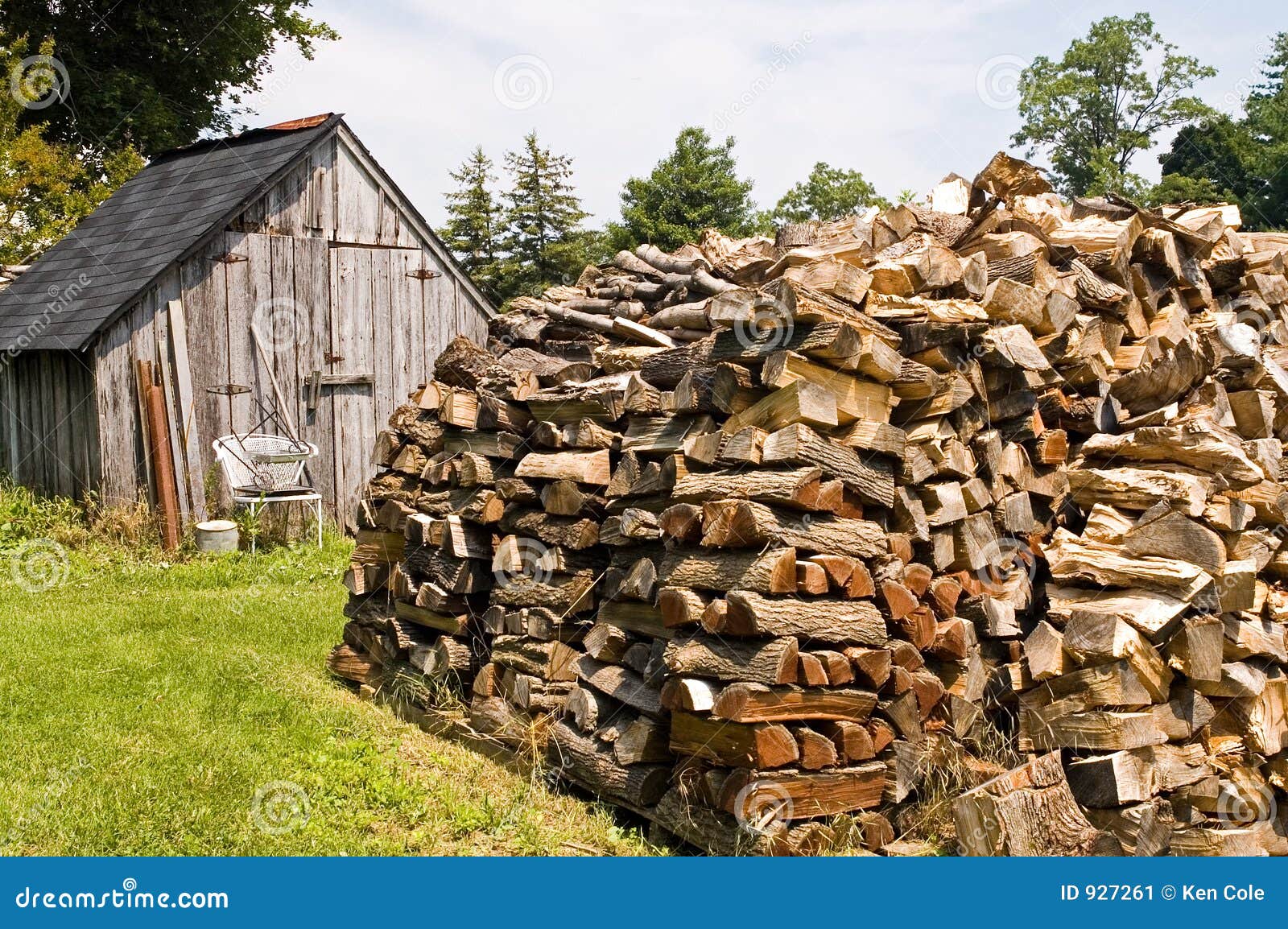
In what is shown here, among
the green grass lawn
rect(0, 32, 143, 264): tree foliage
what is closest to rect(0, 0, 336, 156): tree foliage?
rect(0, 32, 143, 264): tree foliage

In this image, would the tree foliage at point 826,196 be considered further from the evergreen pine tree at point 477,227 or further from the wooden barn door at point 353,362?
the wooden barn door at point 353,362

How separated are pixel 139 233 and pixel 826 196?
2870 centimetres

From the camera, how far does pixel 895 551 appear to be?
15.6 ft

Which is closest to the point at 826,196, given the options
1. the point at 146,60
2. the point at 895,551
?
the point at 146,60

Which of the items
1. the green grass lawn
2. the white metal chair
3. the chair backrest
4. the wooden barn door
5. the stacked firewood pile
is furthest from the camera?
the wooden barn door

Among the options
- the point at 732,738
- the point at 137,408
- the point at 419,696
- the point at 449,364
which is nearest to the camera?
the point at 732,738

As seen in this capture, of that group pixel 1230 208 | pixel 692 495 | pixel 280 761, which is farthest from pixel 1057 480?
→ pixel 280 761

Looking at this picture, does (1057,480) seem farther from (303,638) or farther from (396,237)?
(396,237)

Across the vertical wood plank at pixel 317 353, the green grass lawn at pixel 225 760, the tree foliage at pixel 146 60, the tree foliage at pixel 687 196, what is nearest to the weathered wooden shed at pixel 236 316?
the vertical wood plank at pixel 317 353

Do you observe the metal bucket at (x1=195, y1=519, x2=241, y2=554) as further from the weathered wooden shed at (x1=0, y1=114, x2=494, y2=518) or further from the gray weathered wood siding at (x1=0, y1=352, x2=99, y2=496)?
the gray weathered wood siding at (x1=0, y1=352, x2=99, y2=496)

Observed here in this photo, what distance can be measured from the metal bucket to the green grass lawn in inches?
90.0

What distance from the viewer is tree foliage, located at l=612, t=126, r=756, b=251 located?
30.1 m

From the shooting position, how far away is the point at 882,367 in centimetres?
471

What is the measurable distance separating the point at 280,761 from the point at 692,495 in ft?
7.76
